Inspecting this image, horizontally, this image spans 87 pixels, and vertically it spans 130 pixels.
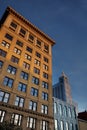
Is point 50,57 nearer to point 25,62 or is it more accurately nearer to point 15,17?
point 25,62

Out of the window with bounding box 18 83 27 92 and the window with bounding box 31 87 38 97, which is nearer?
the window with bounding box 18 83 27 92

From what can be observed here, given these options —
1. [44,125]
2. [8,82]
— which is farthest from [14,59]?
[44,125]

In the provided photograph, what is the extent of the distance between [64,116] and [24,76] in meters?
17.8

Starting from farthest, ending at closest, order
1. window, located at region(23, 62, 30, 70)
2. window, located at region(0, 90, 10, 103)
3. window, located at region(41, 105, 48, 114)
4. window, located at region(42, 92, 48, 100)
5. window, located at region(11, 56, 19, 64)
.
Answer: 1. window, located at region(23, 62, 30, 70)
2. window, located at region(42, 92, 48, 100)
3. window, located at region(11, 56, 19, 64)
4. window, located at region(41, 105, 48, 114)
5. window, located at region(0, 90, 10, 103)

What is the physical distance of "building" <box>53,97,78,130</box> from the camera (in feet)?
122

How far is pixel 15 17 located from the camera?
46.5 meters

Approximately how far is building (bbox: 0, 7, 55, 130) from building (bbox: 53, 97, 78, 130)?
3627 mm

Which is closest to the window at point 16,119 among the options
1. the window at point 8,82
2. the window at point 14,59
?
the window at point 8,82

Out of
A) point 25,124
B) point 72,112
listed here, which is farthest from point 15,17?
point 72,112

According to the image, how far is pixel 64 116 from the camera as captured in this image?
39781 mm

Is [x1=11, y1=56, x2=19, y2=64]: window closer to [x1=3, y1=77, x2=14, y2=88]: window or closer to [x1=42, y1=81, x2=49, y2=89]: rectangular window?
[x1=3, y1=77, x2=14, y2=88]: window

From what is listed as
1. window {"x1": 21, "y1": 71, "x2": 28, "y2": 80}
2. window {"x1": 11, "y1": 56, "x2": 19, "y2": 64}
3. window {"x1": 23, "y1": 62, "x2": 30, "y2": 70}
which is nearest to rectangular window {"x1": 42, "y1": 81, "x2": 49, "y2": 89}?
window {"x1": 21, "y1": 71, "x2": 28, "y2": 80}

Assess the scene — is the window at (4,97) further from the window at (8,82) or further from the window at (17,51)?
the window at (17,51)

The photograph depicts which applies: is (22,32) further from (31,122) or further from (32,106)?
(31,122)
